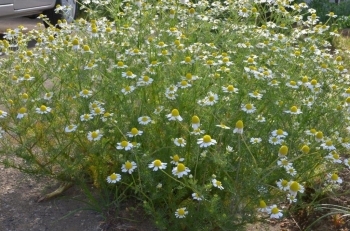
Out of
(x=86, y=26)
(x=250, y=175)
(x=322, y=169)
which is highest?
(x=86, y=26)

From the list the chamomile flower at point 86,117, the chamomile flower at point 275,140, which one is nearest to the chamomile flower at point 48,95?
the chamomile flower at point 86,117

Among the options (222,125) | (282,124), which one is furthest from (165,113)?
(282,124)

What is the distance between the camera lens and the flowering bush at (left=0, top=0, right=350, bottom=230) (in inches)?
123

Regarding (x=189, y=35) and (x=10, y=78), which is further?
(x=189, y=35)

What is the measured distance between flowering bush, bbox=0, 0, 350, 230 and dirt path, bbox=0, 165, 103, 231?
18 cm

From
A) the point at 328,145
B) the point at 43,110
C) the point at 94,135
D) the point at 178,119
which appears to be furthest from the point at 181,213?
the point at 43,110

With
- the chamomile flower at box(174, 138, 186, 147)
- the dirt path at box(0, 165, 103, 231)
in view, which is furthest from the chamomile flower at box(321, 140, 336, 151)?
the dirt path at box(0, 165, 103, 231)

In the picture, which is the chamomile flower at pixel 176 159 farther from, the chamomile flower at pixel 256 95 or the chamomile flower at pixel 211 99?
the chamomile flower at pixel 256 95

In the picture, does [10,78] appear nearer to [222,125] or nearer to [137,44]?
[137,44]

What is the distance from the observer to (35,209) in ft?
12.5

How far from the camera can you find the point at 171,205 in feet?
10.8

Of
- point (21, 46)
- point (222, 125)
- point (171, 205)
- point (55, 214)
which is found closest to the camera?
point (222, 125)

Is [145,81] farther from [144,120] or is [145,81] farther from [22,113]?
[22,113]

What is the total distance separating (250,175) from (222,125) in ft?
1.05
